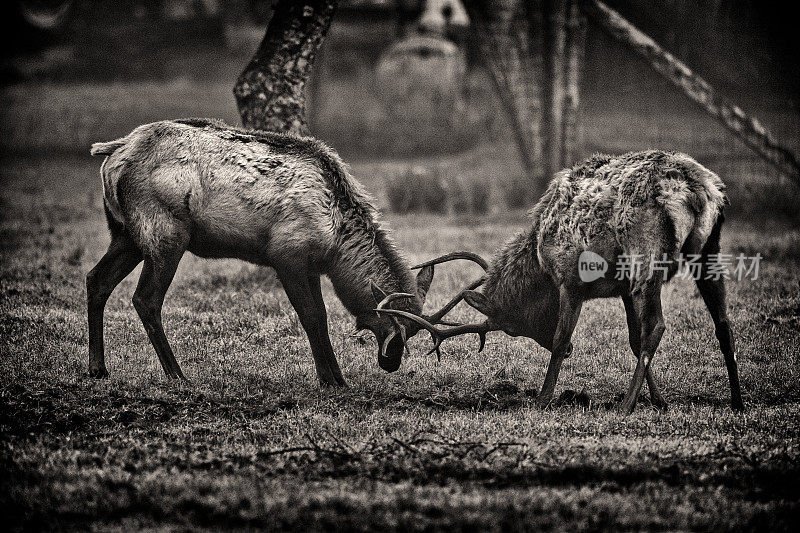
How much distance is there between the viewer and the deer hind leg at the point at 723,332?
7.23m

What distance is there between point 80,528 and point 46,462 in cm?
101

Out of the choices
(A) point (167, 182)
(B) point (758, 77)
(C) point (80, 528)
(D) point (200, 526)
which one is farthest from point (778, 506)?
(B) point (758, 77)

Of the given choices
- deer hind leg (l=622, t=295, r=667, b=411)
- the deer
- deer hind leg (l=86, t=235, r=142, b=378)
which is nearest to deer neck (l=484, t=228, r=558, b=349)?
the deer

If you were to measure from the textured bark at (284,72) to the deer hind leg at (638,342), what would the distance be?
4.66 m

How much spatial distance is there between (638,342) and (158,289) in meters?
4.09

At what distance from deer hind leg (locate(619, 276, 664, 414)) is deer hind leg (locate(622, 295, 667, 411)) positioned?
130 millimetres

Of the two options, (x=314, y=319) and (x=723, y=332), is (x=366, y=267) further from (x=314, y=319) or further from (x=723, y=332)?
(x=723, y=332)

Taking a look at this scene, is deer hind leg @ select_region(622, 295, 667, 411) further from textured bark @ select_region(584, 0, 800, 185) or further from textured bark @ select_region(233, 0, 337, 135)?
textured bark @ select_region(584, 0, 800, 185)

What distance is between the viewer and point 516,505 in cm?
504

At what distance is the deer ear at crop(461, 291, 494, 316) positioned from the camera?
25.2ft

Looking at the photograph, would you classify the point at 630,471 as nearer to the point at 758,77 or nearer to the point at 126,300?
the point at 126,300

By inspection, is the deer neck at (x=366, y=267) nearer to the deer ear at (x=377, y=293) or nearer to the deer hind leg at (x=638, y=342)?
the deer ear at (x=377, y=293)

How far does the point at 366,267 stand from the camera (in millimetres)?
7773

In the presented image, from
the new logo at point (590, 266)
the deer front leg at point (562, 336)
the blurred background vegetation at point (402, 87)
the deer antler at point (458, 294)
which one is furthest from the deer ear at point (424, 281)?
the blurred background vegetation at point (402, 87)
